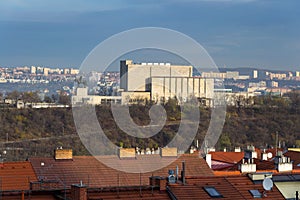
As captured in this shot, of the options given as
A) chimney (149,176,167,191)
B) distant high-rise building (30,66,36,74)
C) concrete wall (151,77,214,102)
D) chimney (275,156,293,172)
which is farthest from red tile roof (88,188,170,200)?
distant high-rise building (30,66,36,74)

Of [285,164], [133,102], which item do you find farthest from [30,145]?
[285,164]

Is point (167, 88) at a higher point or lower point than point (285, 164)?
higher

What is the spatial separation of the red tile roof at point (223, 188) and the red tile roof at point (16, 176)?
4.58m

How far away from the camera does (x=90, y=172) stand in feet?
68.1

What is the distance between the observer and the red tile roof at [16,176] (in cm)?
1839

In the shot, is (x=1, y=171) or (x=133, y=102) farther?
(x=133, y=102)

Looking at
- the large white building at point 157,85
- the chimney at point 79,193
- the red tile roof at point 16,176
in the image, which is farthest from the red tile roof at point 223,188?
the large white building at point 157,85

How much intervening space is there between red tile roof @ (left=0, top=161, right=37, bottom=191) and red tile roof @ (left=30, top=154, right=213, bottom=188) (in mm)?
299

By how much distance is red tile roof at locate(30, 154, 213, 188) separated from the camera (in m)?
20.1

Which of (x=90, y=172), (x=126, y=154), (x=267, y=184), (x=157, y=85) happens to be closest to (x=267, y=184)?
(x=267, y=184)

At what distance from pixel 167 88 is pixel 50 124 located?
3728 centimetres

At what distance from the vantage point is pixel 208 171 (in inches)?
874

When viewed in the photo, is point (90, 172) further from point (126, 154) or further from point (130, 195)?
point (130, 195)

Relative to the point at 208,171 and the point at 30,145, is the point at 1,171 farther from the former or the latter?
the point at 30,145
